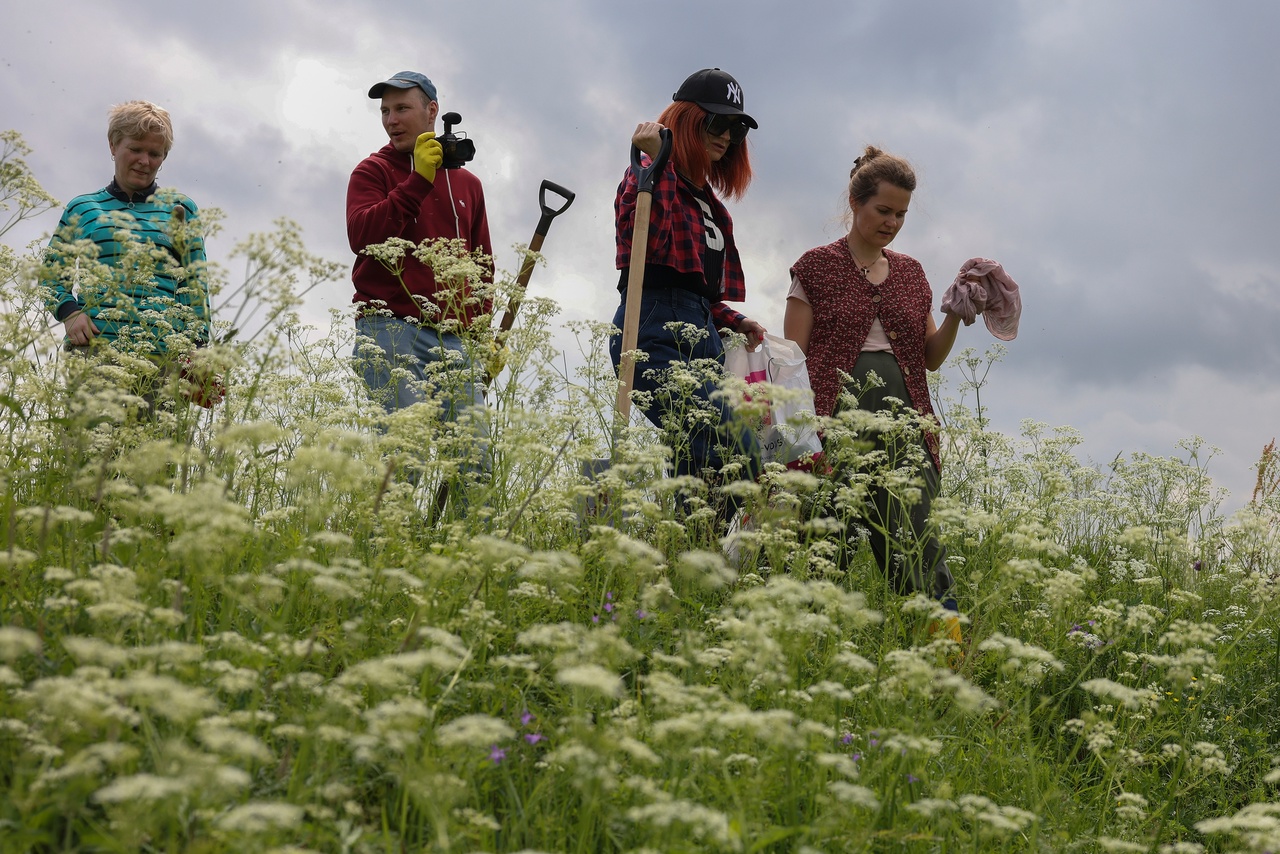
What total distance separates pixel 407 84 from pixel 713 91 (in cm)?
178

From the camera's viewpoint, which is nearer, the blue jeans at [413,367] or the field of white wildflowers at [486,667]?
the field of white wildflowers at [486,667]

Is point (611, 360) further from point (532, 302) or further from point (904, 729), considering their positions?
point (904, 729)

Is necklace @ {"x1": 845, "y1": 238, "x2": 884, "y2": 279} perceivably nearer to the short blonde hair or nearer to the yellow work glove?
the yellow work glove

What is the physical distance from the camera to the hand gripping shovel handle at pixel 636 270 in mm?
5000

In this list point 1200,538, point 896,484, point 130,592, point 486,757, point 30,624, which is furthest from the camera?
point 1200,538

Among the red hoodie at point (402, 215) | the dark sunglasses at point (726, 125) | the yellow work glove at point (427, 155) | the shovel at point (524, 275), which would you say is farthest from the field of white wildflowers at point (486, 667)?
the dark sunglasses at point (726, 125)

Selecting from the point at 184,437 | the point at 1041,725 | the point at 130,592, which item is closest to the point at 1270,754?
the point at 1041,725

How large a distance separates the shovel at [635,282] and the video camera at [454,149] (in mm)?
1026

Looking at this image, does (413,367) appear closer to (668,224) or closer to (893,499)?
(668,224)

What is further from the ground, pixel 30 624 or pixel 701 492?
pixel 701 492

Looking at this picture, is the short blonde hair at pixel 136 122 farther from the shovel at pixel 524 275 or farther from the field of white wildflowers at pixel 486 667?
the shovel at pixel 524 275

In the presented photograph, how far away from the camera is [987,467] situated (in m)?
5.85

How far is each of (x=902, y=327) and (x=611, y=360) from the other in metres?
1.67

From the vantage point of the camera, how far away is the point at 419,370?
5672mm
